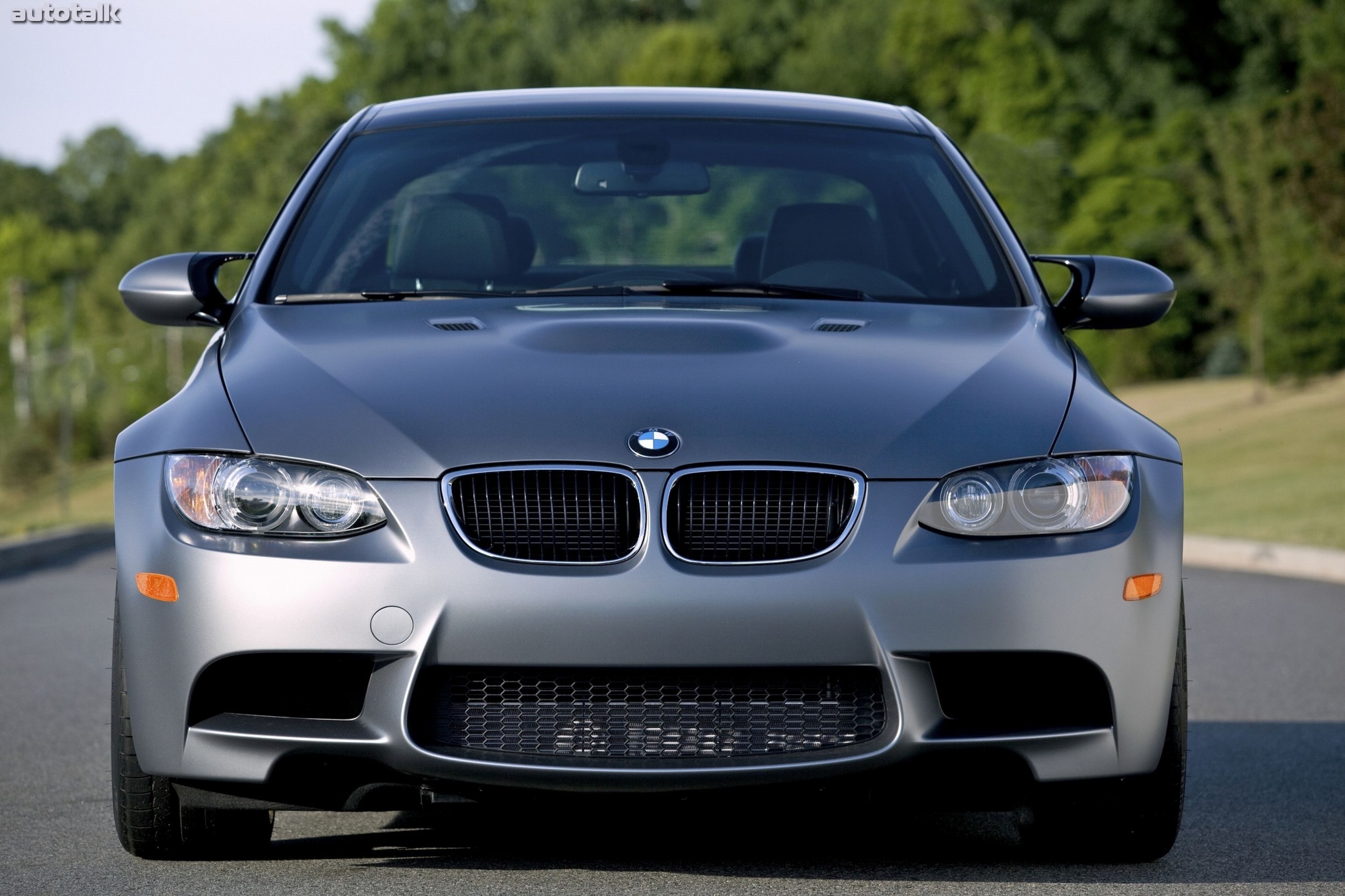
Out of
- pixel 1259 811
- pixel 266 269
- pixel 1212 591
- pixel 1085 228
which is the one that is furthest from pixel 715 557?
pixel 1085 228

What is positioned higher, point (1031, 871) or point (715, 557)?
point (715, 557)

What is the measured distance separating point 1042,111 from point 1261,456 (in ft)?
74.8

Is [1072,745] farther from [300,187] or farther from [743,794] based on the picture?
[300,187]

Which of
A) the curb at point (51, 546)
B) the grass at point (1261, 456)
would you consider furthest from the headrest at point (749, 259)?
the curb at point (51, 546)

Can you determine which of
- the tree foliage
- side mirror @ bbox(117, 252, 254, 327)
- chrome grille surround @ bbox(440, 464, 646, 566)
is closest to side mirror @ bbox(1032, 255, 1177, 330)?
chrome grille surround @ bbox(440, 464, 646, 566)

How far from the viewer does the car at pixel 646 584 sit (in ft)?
11.6

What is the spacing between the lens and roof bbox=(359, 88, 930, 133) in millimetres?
5191

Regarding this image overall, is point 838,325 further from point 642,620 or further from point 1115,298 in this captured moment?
point 642,620

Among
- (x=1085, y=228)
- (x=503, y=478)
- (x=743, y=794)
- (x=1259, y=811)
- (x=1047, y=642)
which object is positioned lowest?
(x=1085, y=228)

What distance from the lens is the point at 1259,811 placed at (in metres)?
4.84

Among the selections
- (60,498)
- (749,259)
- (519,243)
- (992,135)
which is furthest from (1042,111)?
(519,243)

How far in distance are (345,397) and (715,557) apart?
2.57ft

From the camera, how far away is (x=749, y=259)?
199 inches

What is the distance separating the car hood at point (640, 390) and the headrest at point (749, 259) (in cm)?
66
